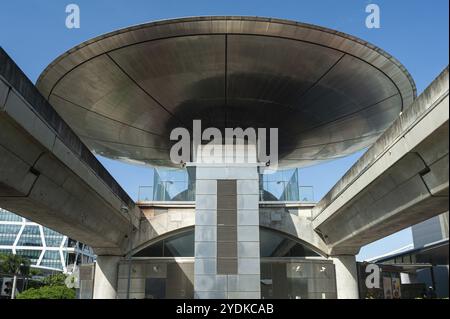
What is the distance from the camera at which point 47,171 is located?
55.5 feet

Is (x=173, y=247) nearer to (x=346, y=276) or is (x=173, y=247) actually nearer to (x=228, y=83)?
(x=346, y=276)

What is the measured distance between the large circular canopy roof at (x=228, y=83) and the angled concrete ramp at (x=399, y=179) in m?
2.80

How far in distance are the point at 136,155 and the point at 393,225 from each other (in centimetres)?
1562

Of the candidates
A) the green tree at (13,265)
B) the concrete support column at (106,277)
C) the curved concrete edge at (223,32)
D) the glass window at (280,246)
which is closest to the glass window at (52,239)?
the green tree at (13,265)

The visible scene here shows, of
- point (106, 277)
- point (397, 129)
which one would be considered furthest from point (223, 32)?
point (106, 277)

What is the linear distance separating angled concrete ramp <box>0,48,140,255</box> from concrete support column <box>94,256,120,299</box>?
575 centimetres

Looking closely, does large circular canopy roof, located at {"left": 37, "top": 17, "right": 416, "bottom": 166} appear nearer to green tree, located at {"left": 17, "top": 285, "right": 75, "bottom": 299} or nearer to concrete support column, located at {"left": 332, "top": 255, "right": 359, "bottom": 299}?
concrete support column, located at {"left": 332, "top": 255, "right": 359, "bottom": 299}

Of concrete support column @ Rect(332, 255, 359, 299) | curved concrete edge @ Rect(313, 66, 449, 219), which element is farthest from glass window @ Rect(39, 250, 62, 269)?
curved concrete edge @ Rect(313, 66, 449, 219)

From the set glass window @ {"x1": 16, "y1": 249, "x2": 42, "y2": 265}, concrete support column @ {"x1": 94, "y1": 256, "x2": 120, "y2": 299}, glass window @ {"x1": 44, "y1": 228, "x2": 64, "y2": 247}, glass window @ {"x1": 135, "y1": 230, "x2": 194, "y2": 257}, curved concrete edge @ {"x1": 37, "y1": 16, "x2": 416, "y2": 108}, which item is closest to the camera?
curved concrete edge @ {"x1": 37, "y1": 16, "x2": 416, "y2": 108}

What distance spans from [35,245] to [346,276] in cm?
12813

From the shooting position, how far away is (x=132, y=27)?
48.2 ft

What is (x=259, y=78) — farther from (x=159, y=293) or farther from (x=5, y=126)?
(x=159, y=293)

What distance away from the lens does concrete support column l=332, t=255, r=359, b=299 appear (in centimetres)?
3062
